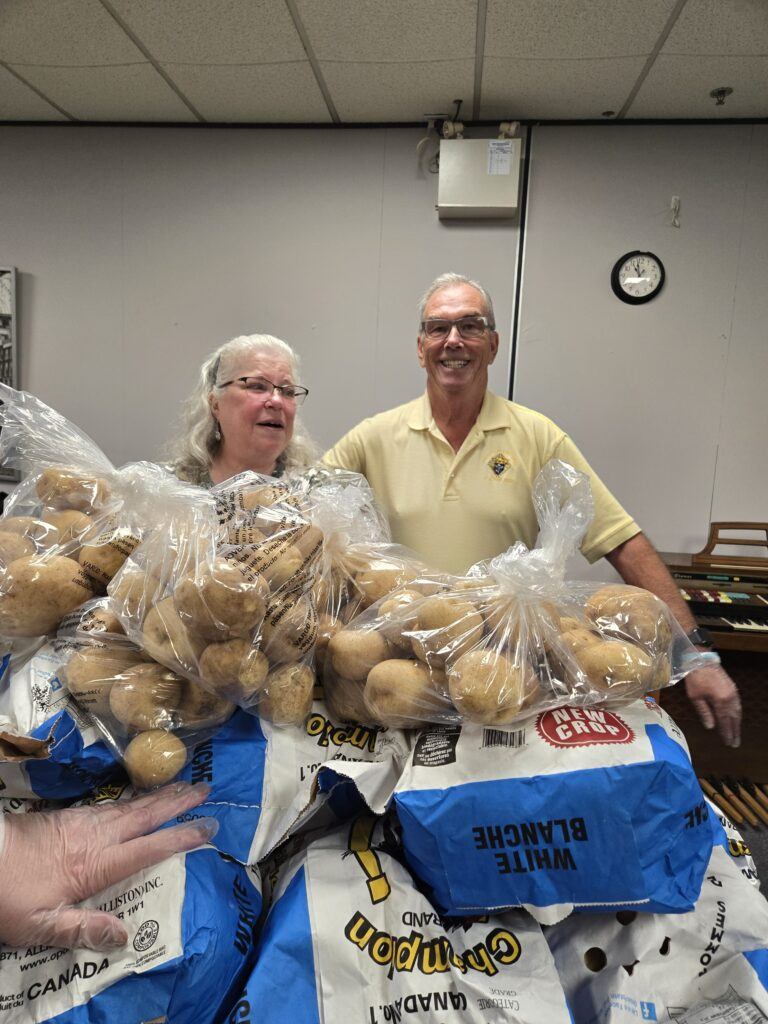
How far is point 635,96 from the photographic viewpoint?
8.08ft

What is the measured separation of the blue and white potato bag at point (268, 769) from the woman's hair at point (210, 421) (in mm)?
1075

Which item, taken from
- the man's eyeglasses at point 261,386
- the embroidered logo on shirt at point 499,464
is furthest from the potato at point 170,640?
the embroidered logo on shirt at point 499,464

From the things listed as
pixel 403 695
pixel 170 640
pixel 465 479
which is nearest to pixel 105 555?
pixel 170 640

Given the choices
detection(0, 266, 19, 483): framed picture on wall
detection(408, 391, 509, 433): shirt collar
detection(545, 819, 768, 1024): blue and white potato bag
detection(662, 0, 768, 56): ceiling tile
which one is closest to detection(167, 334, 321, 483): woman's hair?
detection(408, 391, 509, 433): shirt collar

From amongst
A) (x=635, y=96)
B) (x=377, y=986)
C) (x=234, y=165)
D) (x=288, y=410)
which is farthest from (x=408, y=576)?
(x=234, y=165)

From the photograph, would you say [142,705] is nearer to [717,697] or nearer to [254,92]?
[717,697]

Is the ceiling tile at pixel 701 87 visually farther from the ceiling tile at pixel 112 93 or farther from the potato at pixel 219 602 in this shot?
the potato at pixel 219 602

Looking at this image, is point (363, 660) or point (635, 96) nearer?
point (363, 660)

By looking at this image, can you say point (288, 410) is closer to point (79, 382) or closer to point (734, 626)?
point (734, 626)

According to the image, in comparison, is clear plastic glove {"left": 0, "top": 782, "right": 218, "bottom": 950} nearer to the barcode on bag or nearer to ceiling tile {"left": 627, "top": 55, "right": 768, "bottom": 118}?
the barcode on bag

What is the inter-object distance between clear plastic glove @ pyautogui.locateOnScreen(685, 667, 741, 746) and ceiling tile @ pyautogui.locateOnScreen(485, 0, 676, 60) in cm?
A: 213

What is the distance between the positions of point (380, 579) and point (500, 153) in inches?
102

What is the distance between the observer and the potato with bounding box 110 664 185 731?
60cm

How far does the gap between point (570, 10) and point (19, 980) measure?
264 cm
